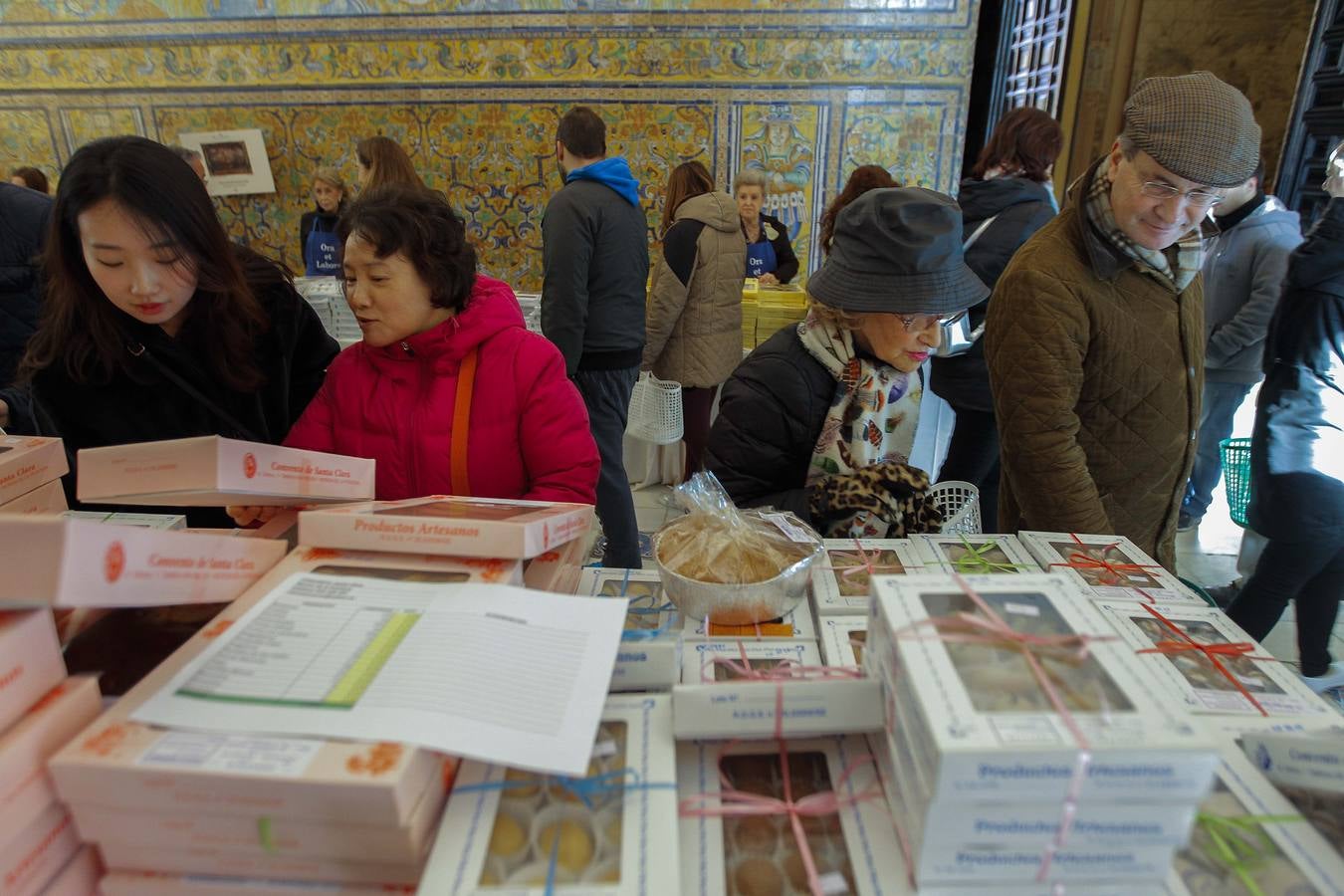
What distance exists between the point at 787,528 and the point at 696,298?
250cm

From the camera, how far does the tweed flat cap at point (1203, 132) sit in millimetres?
1424

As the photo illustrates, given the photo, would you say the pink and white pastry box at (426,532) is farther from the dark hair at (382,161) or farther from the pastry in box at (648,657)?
the dark hair at (382,161)

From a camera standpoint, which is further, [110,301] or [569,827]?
[110,301]

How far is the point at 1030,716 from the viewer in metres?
0.64

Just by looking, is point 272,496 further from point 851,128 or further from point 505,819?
point 851,128

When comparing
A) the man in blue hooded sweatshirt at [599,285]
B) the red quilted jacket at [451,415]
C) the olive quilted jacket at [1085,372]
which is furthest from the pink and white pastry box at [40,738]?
the man in blue hooded sweatshirt at [599,285]

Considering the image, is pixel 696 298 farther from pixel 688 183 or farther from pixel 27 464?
pixel 27 464

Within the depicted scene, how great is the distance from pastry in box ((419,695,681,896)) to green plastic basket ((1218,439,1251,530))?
302 centimetres

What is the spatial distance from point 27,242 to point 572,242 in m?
1.76

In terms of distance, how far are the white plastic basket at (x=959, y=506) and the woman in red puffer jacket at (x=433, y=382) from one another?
834 mm

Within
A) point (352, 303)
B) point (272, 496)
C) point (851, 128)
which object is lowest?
point (272, 496)

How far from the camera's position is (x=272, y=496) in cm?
101

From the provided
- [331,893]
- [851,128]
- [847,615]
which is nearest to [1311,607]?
[847,615]

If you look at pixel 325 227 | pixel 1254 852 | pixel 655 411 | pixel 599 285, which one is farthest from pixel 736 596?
pixel 325 227
